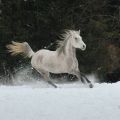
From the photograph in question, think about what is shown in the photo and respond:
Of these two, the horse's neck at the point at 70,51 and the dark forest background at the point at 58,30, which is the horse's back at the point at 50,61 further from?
the dark forest background at the point at 58,30

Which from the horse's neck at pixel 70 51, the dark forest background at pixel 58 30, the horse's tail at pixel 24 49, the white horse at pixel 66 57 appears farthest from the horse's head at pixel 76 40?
the dark forest background at pixel 58 30

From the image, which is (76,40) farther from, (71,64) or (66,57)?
(71,64)

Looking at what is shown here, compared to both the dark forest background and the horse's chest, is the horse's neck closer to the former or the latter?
the horse's chest

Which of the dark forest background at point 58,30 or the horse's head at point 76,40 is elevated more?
the horse's head at point 76,40

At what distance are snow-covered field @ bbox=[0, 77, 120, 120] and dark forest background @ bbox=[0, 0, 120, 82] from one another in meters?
6.98

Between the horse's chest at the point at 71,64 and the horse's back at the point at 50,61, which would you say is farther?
the horse's back at the point at 50,61

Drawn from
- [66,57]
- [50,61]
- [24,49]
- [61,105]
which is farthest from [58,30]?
[61,105]

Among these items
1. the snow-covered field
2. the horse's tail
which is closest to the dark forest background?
the horse's tail

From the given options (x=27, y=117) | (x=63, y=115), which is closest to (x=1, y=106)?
(x=27, y=117)

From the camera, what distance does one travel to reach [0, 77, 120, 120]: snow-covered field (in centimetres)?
434

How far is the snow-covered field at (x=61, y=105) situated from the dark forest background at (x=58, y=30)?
698 centimetres

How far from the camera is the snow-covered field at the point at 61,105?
4.34 metres

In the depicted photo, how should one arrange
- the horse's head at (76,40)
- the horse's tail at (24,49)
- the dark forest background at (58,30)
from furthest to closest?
the dark forest background at (58,30)
the horse's tail at (24,49)
the horse's head at (76,40)

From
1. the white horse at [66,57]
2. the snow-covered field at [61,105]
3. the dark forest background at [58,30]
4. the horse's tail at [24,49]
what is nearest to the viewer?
the snow-covered field at [61,105]
